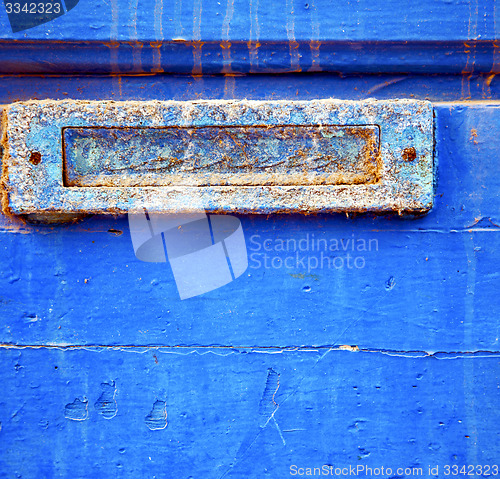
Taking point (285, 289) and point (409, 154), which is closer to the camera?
point (409, 154)

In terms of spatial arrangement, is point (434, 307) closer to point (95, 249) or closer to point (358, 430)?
point (358, 430)

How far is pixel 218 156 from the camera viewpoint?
1068 millimetres

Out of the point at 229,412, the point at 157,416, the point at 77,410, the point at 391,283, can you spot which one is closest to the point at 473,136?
the point at 391,283

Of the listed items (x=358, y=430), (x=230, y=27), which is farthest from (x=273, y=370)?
(x=230, y=27)

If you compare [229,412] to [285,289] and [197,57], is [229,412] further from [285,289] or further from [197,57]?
[197,57]

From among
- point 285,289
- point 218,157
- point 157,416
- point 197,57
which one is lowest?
point 157,416

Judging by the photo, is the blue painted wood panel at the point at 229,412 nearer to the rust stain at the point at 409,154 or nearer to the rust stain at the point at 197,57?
the rust stain at the point at 409,154

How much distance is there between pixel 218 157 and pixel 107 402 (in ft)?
2.85

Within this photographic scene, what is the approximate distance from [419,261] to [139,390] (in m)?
1.00

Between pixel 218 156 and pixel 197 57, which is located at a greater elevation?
pixel 197 57

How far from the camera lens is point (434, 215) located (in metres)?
1.13

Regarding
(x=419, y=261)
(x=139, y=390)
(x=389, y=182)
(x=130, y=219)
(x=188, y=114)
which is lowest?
(x=139, y=390)

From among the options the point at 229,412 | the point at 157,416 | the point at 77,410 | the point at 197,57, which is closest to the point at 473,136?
the point at 197,57

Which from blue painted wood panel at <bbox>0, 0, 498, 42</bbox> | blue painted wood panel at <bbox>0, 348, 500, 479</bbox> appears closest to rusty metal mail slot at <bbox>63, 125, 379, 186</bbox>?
blue painted wood panel at <bbox>0, 0, 498, 42</bbox>
